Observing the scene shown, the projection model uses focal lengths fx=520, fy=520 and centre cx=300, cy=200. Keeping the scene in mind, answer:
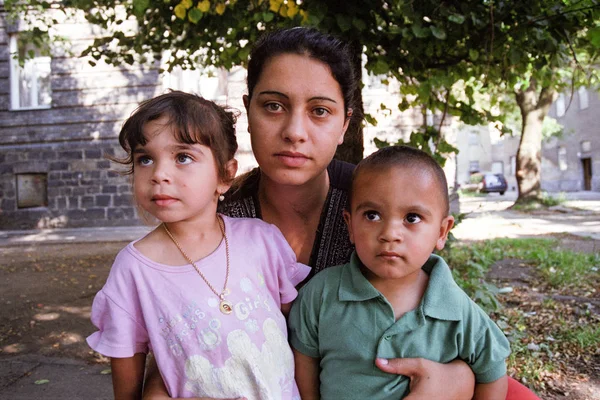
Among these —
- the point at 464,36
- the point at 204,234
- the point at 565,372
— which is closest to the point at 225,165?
the point at 204,234

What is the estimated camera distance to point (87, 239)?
Result: 38.0 feet

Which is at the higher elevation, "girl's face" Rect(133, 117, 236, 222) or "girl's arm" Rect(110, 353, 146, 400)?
"girl's face" Rect(133, 117, 236, 222)

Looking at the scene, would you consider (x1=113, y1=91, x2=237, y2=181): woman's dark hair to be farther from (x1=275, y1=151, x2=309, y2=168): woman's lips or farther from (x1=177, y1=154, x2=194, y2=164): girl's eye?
(x1=275, y1=151, x2=309, y2=168): woman's lips

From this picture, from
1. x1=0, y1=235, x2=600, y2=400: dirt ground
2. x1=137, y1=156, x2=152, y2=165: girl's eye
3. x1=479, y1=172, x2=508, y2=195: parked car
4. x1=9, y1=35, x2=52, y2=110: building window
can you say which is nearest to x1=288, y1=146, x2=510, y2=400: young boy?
x1=137, y1=156, x2=152, y2=165: girl's eye

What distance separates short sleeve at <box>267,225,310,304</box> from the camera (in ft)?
6.12

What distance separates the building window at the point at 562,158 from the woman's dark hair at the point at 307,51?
3370cm

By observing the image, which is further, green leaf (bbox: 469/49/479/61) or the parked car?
the parked car

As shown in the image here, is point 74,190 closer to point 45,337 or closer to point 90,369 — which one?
point 45,337

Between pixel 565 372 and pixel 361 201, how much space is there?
2.65 meters

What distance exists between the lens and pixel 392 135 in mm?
10859

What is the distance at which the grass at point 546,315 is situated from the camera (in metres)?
3.60

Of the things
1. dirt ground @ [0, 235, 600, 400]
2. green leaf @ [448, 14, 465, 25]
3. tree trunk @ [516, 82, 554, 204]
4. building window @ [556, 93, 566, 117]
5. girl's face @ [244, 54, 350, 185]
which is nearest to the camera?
girl's face @ [244, 54, 350, 185]

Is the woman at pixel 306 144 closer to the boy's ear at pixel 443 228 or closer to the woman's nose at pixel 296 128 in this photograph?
the woman's nose at pixel 296 128

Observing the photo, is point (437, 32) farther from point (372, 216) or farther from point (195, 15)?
point (372, 216)
